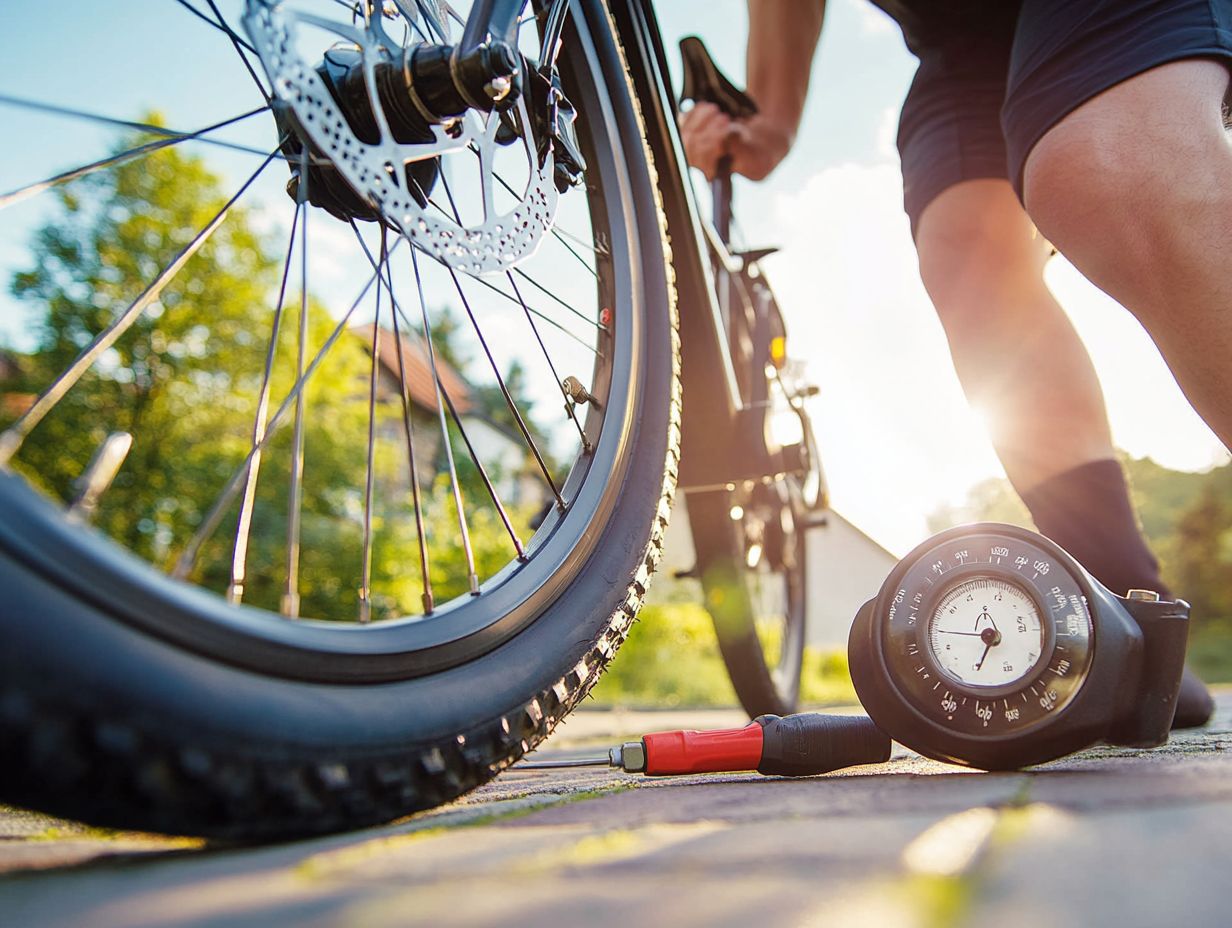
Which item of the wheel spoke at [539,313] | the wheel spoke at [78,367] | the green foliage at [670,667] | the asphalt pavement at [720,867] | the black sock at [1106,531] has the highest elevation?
the wheel spoke at [539,313]

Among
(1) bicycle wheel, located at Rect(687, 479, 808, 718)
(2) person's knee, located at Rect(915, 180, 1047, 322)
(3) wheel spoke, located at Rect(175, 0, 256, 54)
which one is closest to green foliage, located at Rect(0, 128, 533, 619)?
(1) bicycle wheel, located at Rect(687, 479, 808, 718)

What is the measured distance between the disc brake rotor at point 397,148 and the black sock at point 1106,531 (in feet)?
3.43

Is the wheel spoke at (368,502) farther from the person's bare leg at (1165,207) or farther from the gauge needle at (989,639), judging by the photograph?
the person's bare leg at (1165,207)

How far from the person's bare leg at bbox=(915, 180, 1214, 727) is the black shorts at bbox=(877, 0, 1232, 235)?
0.09 meters

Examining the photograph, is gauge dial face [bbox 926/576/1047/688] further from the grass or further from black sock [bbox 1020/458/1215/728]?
the grass

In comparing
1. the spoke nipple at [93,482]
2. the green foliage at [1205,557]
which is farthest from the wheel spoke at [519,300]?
the green foliage at [1205,557]

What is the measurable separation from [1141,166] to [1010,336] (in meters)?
0.75

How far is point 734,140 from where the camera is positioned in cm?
216

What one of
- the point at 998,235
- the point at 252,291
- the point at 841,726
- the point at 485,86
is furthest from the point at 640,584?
the point at 252,291

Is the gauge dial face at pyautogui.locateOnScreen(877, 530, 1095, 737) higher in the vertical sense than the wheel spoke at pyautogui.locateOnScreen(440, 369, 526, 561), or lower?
lower

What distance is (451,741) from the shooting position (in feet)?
2.12

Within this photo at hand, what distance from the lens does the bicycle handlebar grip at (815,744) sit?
895mm

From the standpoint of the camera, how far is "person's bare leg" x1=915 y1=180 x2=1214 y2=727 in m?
1.46

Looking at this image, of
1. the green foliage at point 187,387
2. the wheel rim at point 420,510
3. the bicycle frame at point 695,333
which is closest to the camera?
the wheel rim at point 420,510
